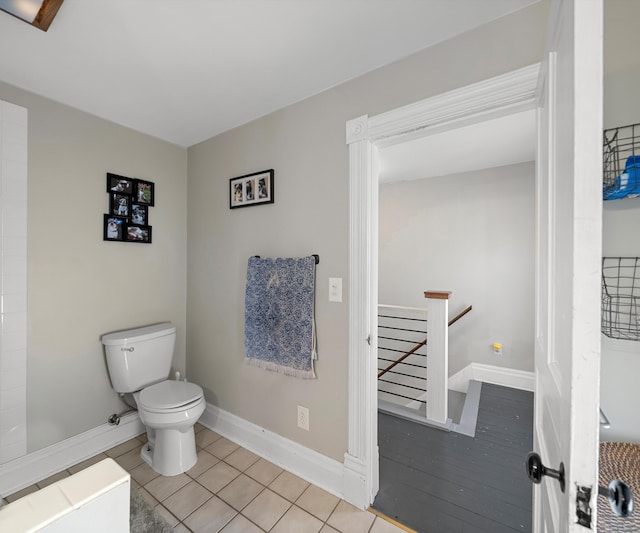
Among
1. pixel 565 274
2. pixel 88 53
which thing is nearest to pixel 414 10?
pixel 565 274

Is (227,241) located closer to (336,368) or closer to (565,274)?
(336,368)

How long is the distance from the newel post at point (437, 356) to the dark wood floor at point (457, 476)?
175 mm

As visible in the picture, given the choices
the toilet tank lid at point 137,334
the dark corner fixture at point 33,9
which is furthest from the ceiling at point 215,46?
the toilet tank lid at point 137,334

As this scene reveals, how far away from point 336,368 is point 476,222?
2475mm

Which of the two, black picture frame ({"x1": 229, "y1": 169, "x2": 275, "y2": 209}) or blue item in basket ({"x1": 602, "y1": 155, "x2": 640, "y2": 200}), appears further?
black picture frame ({"x1": 229, "y1": 169, "x2": 275, "y2": 209})

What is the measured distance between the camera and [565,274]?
1.91 feet

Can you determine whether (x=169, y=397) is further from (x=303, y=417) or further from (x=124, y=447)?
(x=303, y=417)

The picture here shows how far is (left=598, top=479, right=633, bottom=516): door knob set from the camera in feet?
1.58

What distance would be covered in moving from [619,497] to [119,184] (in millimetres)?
2649

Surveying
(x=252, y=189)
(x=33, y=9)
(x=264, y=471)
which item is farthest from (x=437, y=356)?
(x=33, y=9)

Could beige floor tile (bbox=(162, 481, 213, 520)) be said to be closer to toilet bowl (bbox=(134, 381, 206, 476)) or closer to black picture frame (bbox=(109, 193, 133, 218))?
toilet bowl (bbox=(134, 381, 206, 476))

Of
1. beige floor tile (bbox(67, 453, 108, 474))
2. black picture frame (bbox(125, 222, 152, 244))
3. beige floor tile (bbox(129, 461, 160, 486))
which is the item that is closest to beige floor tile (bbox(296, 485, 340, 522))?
beige floor tile (bbox(129, 461, 160, 486))

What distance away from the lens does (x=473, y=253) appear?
318 centimetres

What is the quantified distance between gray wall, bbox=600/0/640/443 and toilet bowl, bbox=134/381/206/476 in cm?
195
